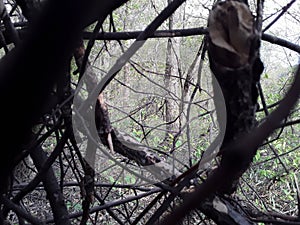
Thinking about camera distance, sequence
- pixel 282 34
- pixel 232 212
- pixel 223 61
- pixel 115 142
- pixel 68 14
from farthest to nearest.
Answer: pixel 282 34 < pixel 115 142 < pixel 232 212 < pixel 223 61 < pixel 68 14

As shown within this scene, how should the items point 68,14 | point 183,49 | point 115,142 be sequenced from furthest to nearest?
1. point 183,49
2. point 115,142
3. point 68,14

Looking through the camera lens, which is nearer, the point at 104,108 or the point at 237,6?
the point at 237,6

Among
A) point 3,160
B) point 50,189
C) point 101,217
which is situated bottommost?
point 3,160

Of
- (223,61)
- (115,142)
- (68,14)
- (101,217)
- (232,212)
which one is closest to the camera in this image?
(68,14)

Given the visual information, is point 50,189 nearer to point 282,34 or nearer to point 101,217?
point 101,217

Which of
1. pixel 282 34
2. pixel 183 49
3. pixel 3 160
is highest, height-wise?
pixel 183 49

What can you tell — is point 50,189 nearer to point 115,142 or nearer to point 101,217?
point 115,142

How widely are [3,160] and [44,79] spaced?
3cm

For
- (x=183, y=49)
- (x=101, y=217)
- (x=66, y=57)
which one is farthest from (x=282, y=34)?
(x=66, y=57)

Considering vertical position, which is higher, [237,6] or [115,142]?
[115,142]

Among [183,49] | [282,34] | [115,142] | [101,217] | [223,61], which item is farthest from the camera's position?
[183,49]

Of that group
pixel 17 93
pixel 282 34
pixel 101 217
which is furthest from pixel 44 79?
pixel 282 34

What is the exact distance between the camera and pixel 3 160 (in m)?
0.13

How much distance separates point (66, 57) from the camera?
122 mm
